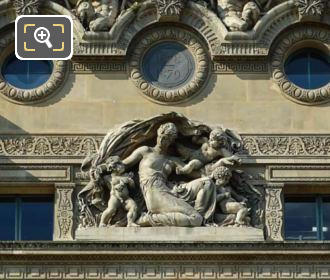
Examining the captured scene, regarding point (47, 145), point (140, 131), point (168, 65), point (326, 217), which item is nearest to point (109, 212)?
point (140, 131)

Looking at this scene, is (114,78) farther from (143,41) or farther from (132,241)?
(132,241)

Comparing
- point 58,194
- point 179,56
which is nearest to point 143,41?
point 179,56

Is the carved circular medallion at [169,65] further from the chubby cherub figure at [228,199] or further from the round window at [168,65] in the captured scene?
the chubby cherub figure at [228,199]

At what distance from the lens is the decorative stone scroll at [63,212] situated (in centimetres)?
3997

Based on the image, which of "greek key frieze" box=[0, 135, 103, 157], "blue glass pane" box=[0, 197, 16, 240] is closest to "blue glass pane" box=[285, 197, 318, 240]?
"greek key frieze" box=[0, 135, 103, 157]

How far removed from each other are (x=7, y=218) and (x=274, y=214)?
4.59 metres

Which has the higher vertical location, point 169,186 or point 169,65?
point 169,65

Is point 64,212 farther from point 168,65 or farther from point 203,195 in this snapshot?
point 168,65

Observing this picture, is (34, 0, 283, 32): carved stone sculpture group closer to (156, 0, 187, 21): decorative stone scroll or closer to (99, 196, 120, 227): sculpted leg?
(156, 0, 187, 21): decorative stone scroll

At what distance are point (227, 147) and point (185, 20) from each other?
2557 millimetres

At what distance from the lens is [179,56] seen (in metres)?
41.4

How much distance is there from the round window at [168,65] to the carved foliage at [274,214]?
8.44ft

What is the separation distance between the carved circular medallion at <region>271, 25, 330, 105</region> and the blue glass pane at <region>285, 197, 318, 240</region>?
5.76 feet

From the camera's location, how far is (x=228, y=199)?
1575 inches
